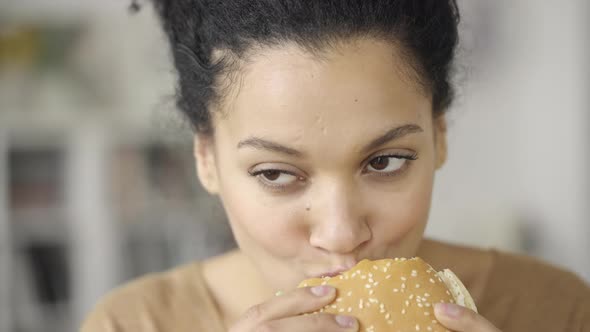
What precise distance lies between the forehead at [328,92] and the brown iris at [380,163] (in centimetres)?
7

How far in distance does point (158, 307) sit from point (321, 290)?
0.69 meters

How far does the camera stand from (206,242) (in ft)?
15.0

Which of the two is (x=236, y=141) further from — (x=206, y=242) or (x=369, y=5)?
(x=206, y=242)

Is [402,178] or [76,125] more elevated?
[76,125]

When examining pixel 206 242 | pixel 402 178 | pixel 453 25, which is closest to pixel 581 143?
pixel 206 242

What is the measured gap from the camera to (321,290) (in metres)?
1.11

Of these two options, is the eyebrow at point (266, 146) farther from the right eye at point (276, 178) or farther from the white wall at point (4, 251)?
the white wall at point (4, 251)

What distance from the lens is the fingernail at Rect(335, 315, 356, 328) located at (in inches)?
41.7

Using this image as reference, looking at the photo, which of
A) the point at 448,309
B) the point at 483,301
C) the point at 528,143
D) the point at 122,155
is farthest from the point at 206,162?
the point at 528,143

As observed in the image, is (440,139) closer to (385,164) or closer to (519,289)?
Answer: (385,164)

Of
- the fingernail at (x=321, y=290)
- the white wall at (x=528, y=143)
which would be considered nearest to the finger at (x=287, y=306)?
the fingernail at (x=321, y=290)

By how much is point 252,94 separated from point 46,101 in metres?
3.48

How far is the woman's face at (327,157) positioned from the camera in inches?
44.4

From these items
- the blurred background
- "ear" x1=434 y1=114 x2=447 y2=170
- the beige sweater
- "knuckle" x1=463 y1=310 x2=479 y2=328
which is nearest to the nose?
"knuckle" x1=463 y1=310 x2=479 y2=328
